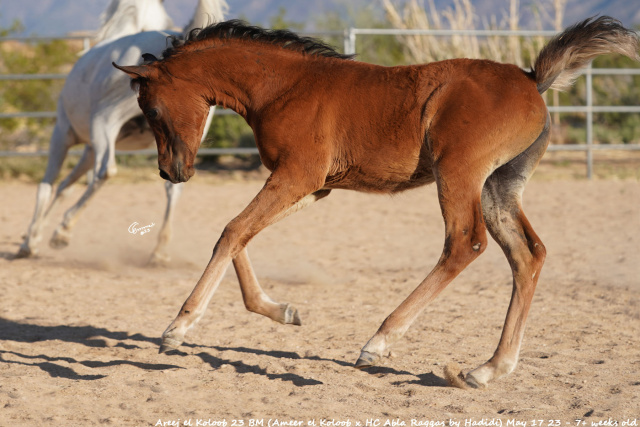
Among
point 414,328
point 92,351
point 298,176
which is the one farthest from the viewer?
point 414,328

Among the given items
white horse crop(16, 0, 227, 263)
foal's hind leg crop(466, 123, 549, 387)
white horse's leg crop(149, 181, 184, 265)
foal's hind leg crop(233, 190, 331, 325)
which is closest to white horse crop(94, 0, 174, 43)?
white horse crop(16, 0, 227, 263)

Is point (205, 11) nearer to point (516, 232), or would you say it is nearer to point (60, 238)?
point (60, 238)

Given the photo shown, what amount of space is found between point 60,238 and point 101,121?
3.25ft

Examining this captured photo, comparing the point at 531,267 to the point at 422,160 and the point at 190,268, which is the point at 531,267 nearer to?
the point at 422,160

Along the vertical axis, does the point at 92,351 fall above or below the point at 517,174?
below

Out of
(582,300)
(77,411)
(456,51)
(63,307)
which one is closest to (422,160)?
(77,411)

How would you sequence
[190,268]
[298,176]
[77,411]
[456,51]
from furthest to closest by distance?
[456,51] < [190,268] < [298,176] < [77,411]

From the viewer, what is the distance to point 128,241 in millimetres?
6996

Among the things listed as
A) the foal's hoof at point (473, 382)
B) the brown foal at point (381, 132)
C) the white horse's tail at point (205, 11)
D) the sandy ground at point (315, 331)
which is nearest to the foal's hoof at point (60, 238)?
the sandy ground at point (315, 331)

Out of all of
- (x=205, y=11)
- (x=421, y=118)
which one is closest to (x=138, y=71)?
(x=421, y=118)

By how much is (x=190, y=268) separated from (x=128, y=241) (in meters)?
1.19

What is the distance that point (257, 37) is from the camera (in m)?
3.63

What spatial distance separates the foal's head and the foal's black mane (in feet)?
0.77

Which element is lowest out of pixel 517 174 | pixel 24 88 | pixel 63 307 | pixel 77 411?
pixel 24 88
